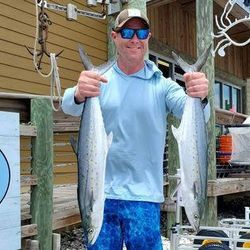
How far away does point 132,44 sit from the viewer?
2.48m

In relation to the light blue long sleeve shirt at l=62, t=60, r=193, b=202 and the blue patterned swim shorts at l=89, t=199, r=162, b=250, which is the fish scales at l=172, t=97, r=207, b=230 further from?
the blue patterned swim shorts at l=89, t=199, r=162, b=250

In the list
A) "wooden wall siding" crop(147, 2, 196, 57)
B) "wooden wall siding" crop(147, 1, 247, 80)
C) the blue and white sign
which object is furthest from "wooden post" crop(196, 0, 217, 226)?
"wooden wall siding" crop(147, 2, 196, 57)

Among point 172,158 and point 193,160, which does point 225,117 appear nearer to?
point 172,158

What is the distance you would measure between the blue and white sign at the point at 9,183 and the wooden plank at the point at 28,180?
0.18 meters

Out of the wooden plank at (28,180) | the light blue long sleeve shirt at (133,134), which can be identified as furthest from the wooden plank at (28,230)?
the light blue long sleeve shirt at (133,134)

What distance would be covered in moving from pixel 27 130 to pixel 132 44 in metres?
2.26

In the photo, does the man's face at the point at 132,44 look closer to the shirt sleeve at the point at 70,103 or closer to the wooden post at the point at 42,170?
the shirt sleeve at the point at 70,103

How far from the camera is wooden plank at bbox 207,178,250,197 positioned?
6145 mm

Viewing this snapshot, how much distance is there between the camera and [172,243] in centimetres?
392

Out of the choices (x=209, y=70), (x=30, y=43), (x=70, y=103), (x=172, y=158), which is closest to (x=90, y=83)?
(x=70, y=103)

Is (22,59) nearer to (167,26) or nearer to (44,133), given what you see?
(44,133)

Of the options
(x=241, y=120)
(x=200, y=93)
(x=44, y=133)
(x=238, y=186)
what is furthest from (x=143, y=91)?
(x=241, y=120)

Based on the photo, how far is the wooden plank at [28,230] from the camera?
14.6 ft

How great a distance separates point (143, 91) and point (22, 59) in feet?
15.1
